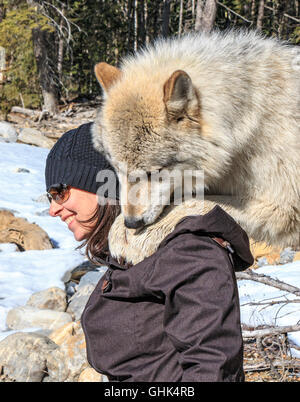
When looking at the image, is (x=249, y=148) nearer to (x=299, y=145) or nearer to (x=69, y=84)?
(x=299, y=145)

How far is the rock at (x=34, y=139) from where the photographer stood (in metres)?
13.1

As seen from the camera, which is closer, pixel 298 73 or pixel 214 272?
pixel 214 272

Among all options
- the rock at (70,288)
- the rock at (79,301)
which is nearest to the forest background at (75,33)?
the rock at (70,288)

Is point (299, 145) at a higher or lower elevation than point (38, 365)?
higher

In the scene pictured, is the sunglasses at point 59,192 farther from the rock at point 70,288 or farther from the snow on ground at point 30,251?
the rock at point 70,288

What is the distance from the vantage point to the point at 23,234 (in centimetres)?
737

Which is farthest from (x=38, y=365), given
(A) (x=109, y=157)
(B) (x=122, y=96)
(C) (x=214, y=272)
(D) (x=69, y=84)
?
(D) (x=69, y=84)

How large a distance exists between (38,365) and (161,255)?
3.37 meters

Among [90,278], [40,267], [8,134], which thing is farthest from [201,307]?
[8,134]

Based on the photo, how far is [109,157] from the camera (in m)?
2.16

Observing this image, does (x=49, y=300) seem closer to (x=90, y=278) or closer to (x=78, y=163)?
(x=90, y=278)

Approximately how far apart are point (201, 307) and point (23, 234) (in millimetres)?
6464

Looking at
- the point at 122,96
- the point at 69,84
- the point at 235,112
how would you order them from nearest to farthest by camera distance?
the point at 235,112, the point at 122,96, the point at 69,84

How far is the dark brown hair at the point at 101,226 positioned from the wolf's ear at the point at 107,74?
0.59 meters
